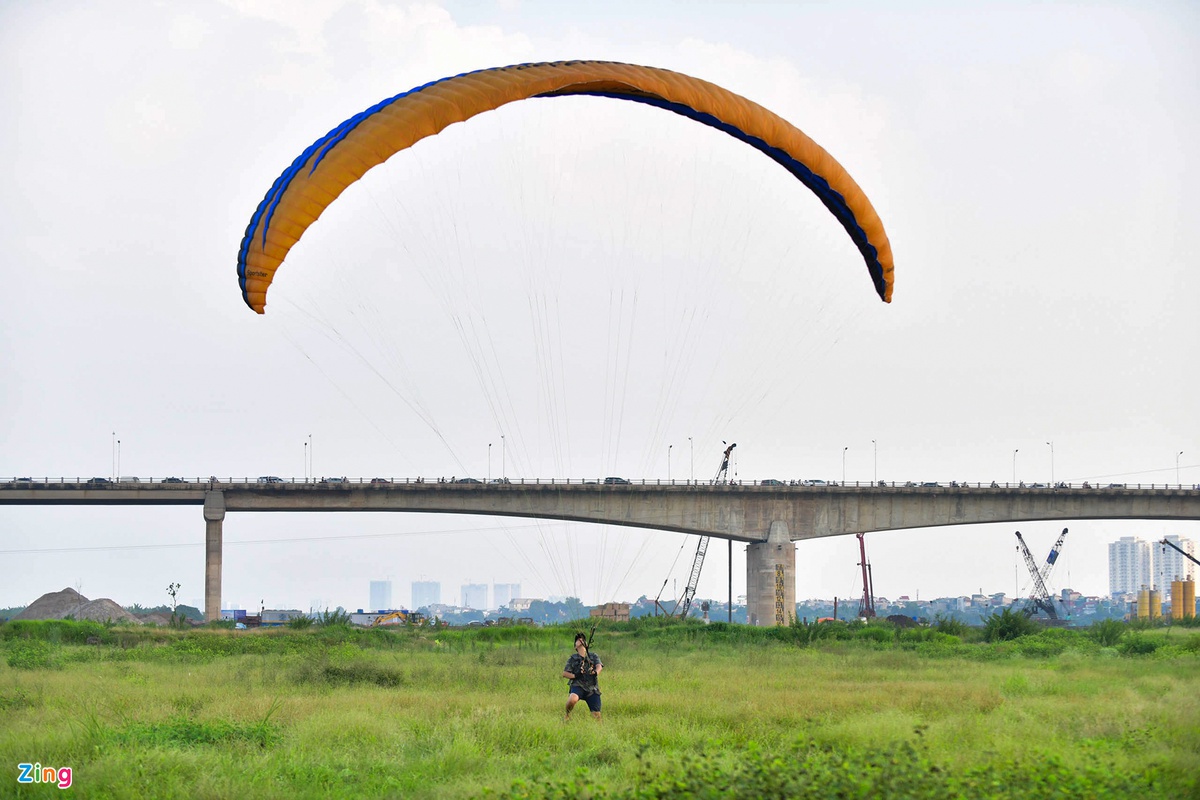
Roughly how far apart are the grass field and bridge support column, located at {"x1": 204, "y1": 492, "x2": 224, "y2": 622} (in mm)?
42306

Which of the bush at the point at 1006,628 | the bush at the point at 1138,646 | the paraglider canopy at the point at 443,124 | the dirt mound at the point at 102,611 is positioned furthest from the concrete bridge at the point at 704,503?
the paraglider canopy at the point at 443,124

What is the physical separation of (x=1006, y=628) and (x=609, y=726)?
34372 mm

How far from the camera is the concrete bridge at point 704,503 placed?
247ft

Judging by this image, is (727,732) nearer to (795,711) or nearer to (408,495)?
(795,711)

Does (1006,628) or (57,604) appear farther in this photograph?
(57,604)

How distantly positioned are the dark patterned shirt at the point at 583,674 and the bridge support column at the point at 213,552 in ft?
204

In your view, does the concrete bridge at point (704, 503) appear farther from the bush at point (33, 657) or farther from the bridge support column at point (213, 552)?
the bush at point (33, 657)

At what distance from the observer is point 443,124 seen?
20.3m

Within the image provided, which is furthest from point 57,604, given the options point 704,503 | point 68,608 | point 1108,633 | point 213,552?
point 1108,633

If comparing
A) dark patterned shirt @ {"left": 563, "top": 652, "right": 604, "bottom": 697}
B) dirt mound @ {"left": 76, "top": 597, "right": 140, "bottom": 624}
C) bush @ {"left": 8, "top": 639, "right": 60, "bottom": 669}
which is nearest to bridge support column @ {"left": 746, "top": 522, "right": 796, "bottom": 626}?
dirt mound @ {"left": 76, "top": 597, "right": 140, "bottom": 624}

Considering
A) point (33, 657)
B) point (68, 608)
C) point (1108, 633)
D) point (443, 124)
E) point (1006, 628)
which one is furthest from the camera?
point (68, 608)

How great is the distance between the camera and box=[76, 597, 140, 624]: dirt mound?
89.1 metres

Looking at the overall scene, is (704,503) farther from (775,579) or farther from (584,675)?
(584,675)

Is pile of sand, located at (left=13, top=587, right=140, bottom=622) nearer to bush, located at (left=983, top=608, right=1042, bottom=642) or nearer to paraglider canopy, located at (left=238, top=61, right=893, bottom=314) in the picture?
bush, located at (left=983, top=608, right=1042, bottom=642)
